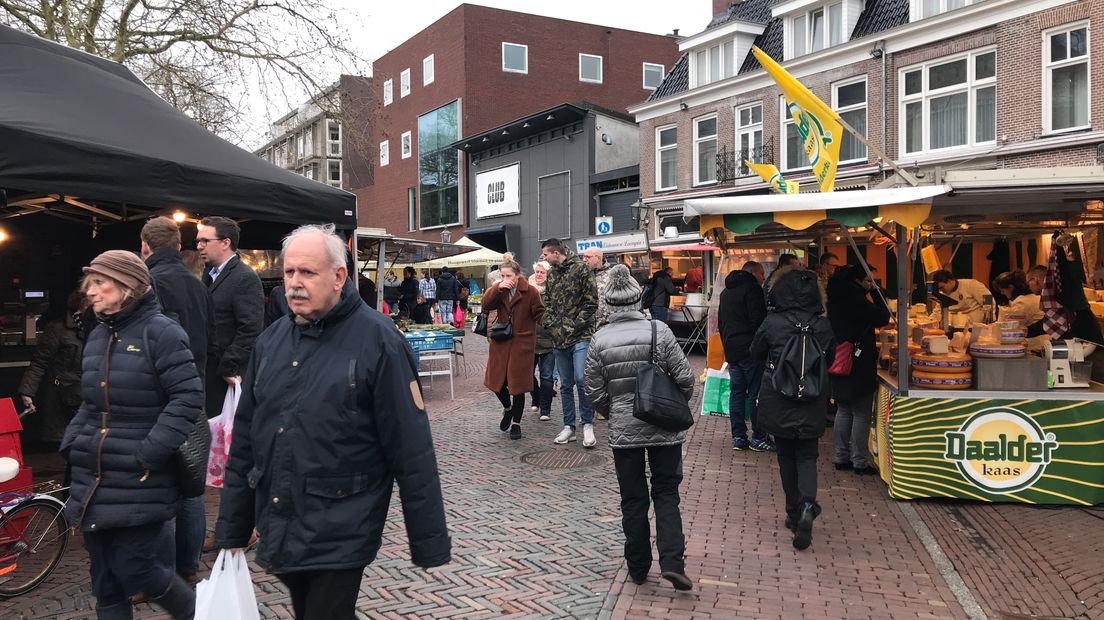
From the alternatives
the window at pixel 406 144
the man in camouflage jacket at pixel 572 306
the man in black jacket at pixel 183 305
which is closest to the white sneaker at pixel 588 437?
the man in camouflage jacket at pixel 572 306

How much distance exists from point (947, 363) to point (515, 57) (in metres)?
34.5

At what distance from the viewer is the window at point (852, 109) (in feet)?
63.6

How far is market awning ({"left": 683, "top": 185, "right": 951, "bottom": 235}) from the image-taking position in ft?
17.0

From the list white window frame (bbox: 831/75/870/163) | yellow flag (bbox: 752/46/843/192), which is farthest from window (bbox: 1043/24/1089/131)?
yellow flag (bbox: 752/46/843/192)

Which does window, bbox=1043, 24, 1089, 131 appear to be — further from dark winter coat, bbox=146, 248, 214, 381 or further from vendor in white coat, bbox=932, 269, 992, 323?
dark winter coat, bbox=146, 248, 214, 381

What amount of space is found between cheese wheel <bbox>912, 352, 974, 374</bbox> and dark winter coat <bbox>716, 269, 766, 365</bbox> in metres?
1.60

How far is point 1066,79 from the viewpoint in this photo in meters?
15.2

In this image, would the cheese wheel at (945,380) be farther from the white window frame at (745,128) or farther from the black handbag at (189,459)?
the white window frame at (745,128)

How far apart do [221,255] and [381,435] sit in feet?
9.21

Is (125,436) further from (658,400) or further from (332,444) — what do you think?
(658,400)

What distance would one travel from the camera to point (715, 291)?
33.4 feet

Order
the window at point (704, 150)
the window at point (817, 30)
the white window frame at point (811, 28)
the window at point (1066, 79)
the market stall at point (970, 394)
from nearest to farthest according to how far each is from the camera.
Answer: the market stall at point (970, 394)
the window at point (1066, 79)
the white window frame at point (811, 28)
the window at point (817, 30)
the window at point (704, 150)

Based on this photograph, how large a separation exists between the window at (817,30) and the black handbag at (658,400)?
18.5 m

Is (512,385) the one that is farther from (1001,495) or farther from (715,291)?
(1001,495)
